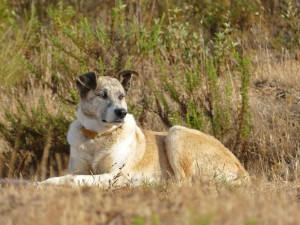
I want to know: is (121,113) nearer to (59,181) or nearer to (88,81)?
(88,81)

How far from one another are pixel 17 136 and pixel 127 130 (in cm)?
209

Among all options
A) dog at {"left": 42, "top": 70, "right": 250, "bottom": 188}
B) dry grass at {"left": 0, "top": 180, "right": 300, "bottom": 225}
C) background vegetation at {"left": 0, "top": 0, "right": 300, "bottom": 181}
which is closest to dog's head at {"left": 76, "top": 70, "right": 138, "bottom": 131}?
dog at {"left": 42, "top": 70, "right": 250, "bottom": 188}

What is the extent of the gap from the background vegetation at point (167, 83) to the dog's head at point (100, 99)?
0.69 metres

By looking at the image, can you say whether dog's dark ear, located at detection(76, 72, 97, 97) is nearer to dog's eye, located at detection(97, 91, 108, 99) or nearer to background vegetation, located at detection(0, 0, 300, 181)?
dog's eye, located at detection(97, 91, 108, 99)

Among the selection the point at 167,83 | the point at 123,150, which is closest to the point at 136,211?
the point at 123,150

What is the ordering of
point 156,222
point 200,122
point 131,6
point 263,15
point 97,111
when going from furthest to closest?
point 263,15 → point 131,6 → point 200,122 → point 97,111 → point 156,222

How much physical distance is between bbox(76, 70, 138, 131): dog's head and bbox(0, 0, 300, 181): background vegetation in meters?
0.69

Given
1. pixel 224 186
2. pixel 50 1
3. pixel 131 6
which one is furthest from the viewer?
pixel 50 1

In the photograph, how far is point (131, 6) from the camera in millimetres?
13500

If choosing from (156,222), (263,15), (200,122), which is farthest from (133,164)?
(263,15)

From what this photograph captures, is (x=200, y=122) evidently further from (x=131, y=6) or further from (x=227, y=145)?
(x=131, y=6)

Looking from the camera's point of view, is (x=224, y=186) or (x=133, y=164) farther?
(x=133, y=164)

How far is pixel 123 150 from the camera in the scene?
901 centimetres

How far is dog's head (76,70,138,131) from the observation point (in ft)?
28.9
